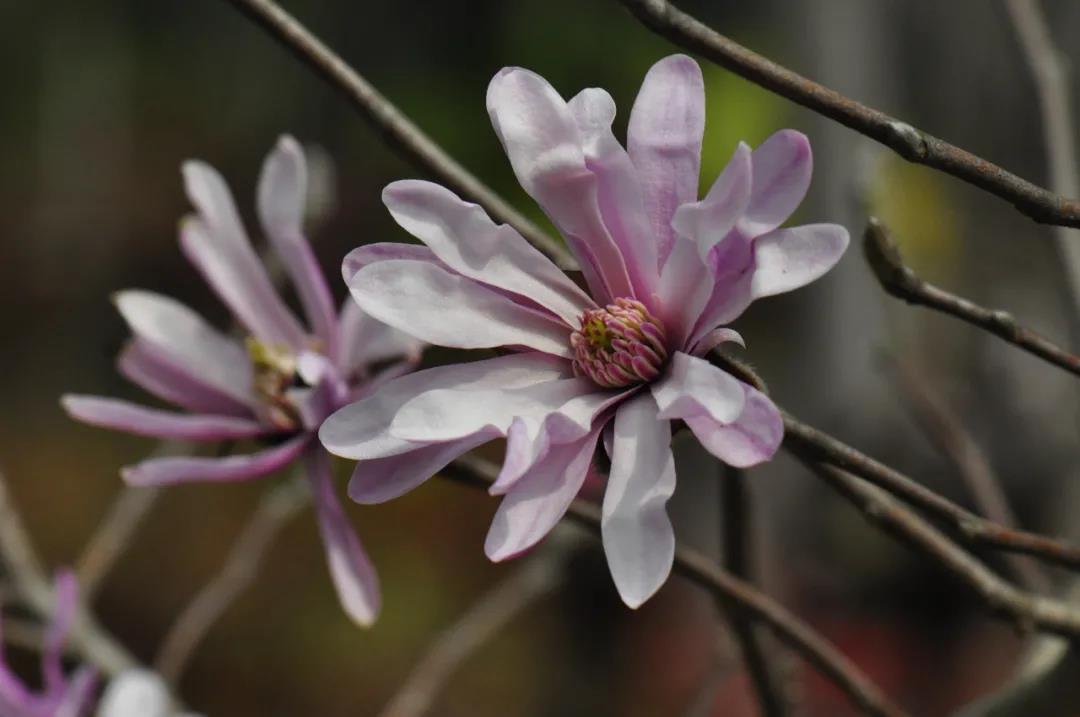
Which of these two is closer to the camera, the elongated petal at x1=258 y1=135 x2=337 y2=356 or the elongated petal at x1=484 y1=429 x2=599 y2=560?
the elongated petal at x1=484 y1=429 x2=599 y2=560

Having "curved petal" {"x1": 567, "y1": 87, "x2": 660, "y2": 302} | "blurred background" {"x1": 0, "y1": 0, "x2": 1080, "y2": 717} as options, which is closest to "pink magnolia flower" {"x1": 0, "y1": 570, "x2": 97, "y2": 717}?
"curved petal" {"x1": 567, "y1": 87, "x2": 660, "y2": 302}

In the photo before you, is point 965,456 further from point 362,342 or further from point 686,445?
point 686,445

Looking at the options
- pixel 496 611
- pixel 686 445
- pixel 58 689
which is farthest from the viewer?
pixel 686 445

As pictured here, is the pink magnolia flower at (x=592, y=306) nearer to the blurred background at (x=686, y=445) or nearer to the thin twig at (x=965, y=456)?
the thin twig at (x=965, y=456)

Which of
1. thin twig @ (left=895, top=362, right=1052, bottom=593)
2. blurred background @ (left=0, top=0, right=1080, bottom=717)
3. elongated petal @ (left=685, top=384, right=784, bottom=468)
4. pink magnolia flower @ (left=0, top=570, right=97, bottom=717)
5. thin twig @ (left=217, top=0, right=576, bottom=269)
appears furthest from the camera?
blurred background @ (left=0, top=0, right=1080, bottom=717)

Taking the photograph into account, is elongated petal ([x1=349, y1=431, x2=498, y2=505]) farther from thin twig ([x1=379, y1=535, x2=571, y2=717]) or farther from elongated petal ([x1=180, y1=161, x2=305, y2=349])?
thin twig ([x1=379, y1=535, x2=571, y2=717])

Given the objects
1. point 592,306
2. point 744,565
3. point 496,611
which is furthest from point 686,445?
point 592,306

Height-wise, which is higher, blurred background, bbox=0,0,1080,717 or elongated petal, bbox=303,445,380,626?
elongated petal, bbox=303,445,380,626
